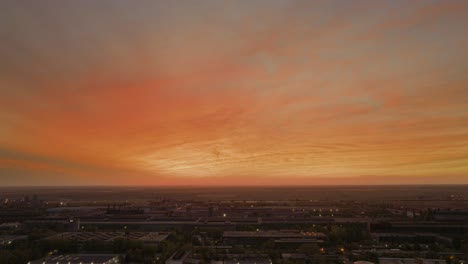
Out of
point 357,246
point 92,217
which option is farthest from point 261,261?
point 92,217

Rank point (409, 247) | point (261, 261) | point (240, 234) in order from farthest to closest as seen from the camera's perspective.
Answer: point (240, 234)
point (409, 247)
point (261, 261)

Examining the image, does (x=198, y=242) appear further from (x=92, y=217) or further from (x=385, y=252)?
(x=92, y=217)

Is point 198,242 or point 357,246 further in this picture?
point 198,242

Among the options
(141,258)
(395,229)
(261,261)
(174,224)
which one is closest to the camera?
(261,261)

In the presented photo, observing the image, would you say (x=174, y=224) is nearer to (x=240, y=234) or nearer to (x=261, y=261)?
(x=240, y=234)

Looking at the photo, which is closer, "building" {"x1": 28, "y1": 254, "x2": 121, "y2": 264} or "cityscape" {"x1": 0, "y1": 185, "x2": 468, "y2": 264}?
"building" {"x1": 28, "y1": 254, "x2": 121, "y2": 264}

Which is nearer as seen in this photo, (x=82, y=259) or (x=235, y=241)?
(x=82, y=259)

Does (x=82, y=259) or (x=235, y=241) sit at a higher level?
(x=82, y=259)

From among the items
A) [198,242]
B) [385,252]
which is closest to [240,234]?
[198,242]

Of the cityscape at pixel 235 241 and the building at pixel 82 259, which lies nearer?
the building at pixel 82 259
